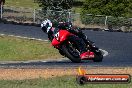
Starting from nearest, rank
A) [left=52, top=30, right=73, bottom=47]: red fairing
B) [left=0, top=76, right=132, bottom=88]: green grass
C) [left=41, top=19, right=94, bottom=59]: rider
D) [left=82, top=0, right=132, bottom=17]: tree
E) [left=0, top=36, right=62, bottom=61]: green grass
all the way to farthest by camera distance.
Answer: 1. [left=0, top=76, right=132, bottom=88]: green grass
2. [left=41, top=19, right=94, bottom=59]: rider
3. [left=52, top=30, right=73, bottom=47]: red fairing
4. [left=0, top=36, right=62, bottom=61]: green grass
5. [left=82, top=0, right=132, bottom=17]: tree

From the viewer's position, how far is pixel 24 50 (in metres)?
27.7

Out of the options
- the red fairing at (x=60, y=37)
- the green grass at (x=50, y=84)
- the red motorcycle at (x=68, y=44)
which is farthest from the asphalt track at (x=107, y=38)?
the green grass at (x=50, y=84)

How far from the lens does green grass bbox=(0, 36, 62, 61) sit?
86.1ft

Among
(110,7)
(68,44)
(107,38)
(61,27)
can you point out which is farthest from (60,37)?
(110,7)

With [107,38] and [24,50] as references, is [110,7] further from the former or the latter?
[24,50]

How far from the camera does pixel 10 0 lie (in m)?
65.1

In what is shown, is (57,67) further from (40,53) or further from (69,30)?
(40,53)

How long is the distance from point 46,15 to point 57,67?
2421cm

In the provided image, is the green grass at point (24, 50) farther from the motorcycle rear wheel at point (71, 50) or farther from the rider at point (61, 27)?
the rider at point (61, 27)

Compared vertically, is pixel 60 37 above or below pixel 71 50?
above

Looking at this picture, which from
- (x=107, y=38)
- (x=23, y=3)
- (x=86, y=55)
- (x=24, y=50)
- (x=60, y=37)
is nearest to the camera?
(x=60, y=37)

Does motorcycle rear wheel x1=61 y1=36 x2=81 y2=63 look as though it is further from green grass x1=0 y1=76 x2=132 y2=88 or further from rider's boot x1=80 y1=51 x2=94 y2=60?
green grass x1=0 y1=76 x2=132 y2=88

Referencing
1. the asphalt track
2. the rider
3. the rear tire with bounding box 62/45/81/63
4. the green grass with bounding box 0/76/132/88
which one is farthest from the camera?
the asphalt track

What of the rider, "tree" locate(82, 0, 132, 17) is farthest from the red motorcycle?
"tree" locate(82, 0, 132, 17)
